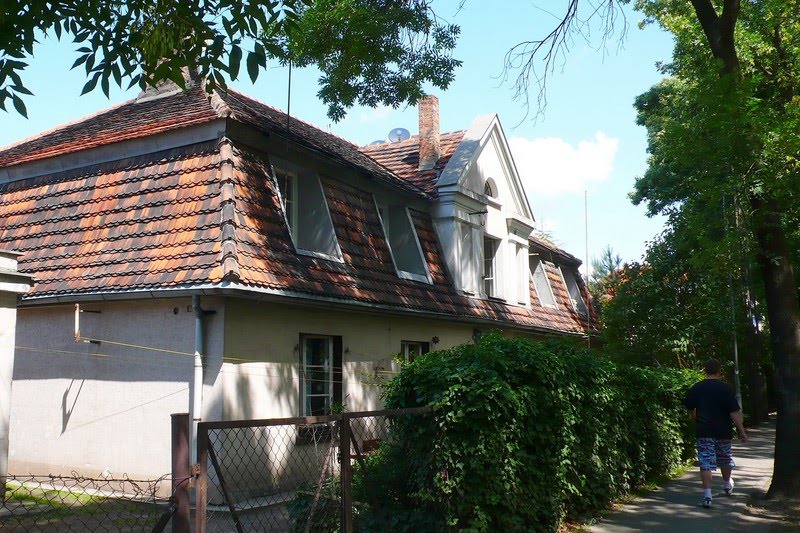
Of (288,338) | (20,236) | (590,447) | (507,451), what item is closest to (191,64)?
(507,451)

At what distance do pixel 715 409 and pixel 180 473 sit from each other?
872 cm

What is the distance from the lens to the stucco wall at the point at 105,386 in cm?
1134

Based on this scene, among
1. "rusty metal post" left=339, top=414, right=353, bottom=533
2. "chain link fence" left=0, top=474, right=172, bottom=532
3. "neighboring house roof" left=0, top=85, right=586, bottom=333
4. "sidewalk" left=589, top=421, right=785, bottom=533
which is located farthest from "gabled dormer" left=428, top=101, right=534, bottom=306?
"rusty metal post" left=339, top=414, right=353, bottom=533

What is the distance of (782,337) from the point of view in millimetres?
11016

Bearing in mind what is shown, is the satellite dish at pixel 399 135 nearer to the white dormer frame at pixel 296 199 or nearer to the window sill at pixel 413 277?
the window sill at pixel 413 277

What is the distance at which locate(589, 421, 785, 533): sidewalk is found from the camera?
9.38 meters

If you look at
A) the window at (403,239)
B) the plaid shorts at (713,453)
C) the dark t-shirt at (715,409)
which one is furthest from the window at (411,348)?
the plaid shorts at (713,453)

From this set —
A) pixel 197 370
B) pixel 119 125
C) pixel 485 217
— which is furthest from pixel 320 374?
pixel 485 217

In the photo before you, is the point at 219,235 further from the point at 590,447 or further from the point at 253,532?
the point at 590,447

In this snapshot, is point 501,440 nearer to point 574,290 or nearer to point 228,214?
point 228,214

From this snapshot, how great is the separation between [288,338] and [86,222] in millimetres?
3967

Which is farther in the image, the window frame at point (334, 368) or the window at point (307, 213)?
the window at point (307, 213)

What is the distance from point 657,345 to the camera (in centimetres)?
2203

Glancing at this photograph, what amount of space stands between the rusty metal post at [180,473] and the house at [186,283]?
607 centimetres
